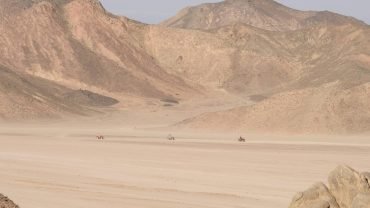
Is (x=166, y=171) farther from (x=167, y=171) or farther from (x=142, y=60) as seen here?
(x=142, y=60)

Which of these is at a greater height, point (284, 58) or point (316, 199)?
point (284, 58)

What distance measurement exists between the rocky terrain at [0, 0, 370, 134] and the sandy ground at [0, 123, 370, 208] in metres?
37.7

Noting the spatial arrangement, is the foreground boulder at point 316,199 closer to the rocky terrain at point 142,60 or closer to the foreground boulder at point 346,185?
the foreground boulder at point 346,185

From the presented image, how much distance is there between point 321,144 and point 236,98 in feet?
205

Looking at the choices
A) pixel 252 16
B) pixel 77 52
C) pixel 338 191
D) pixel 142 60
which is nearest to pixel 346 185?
pixel 338 191

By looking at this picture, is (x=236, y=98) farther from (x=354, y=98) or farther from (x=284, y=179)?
(x=284, y=179)

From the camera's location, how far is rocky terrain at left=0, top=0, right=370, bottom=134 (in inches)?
3558

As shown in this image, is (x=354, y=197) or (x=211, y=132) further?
(x=211, y=132)

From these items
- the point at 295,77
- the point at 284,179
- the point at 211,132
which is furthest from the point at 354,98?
the point at 295,77

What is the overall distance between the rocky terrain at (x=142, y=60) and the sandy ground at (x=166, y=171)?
124 ft

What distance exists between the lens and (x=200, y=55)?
388 ft

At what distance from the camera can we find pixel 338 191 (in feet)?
41.0

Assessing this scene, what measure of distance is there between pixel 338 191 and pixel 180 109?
77675mm

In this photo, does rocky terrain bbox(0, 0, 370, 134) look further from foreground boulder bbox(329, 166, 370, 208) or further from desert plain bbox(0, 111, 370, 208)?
foreground boulder bbox(329, 166, 370, 208)
